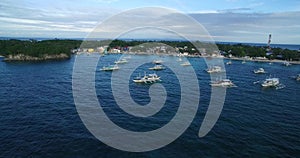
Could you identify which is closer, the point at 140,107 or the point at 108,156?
the point at 108,156

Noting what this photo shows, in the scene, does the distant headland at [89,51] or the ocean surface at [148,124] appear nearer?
the ocean surface at [148,124]

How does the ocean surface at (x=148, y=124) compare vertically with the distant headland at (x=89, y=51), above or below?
below

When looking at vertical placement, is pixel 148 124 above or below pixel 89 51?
below

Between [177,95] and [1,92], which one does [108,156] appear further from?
[1,92]

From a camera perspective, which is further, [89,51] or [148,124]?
[89,51]

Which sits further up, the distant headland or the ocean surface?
the distant headland

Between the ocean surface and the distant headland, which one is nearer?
the ocean surface

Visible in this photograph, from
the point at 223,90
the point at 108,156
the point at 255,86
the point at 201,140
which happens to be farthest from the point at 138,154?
the point at 255,86

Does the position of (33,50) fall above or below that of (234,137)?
above
